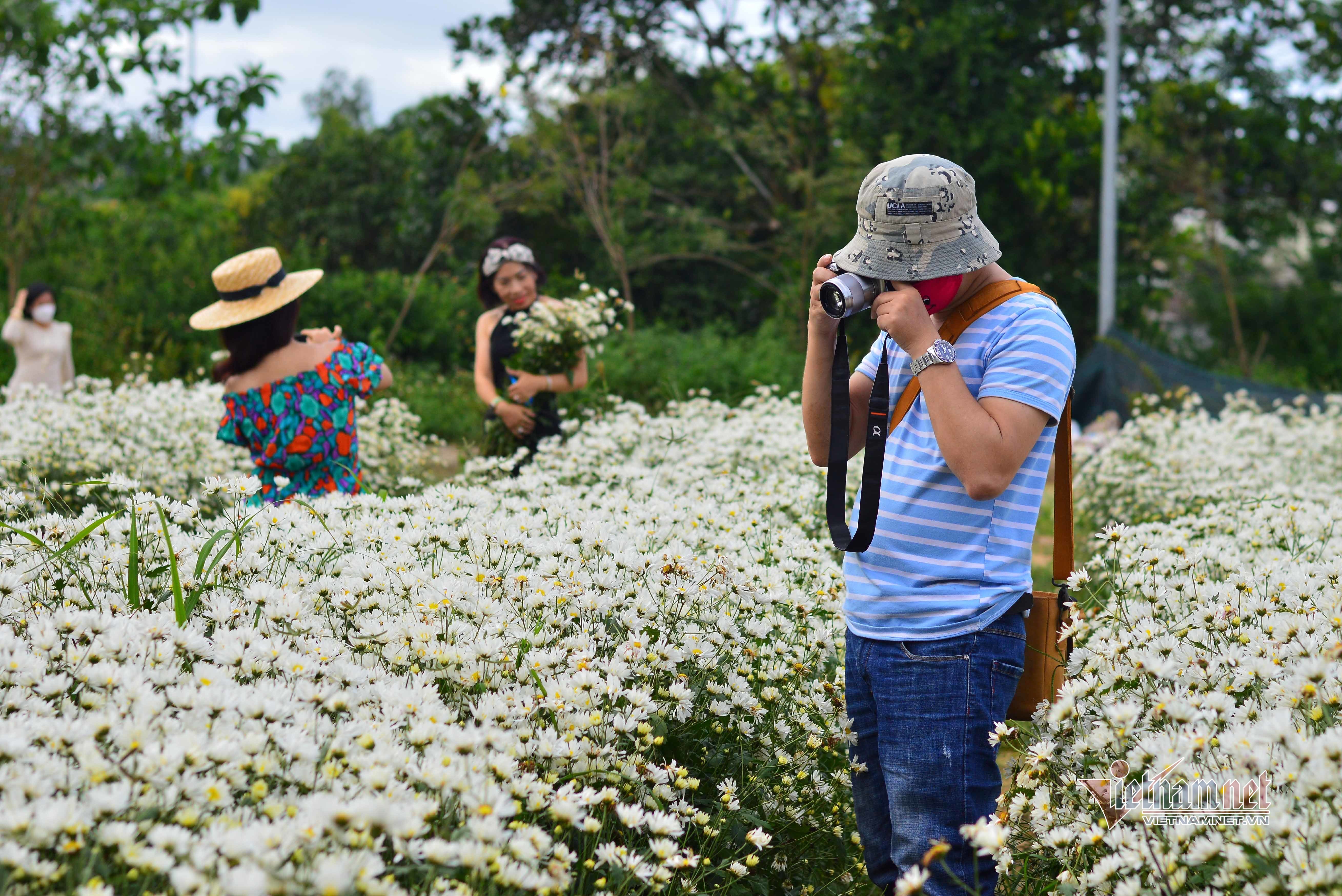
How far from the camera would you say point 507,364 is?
567 cm

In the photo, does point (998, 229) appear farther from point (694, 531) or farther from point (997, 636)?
point (997, 636)

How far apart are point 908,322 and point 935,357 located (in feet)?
0.29

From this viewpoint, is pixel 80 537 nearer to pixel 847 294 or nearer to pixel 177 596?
pixel 177 596

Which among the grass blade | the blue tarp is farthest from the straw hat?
the blue tarp

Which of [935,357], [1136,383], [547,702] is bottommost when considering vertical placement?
[1136,383]

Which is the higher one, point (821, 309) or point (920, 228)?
point (920, 228)

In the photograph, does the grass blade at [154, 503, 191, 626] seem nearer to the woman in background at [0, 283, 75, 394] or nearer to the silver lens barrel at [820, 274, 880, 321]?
the silver lens barrel at [820, 274, 880, 321]

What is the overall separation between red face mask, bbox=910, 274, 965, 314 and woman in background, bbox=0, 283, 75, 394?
29.6 feet

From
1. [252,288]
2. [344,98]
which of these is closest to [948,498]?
[252,288]

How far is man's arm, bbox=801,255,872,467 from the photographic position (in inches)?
89.0

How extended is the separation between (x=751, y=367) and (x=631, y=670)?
8.83 meters

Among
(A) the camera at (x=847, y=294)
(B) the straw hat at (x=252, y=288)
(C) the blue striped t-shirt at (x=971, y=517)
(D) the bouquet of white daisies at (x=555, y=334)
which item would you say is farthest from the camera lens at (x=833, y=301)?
(D) the bouquet of white daisies at (x=555, y=334)

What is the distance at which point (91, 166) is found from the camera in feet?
28.2

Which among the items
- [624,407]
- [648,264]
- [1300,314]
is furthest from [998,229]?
[624,407]
